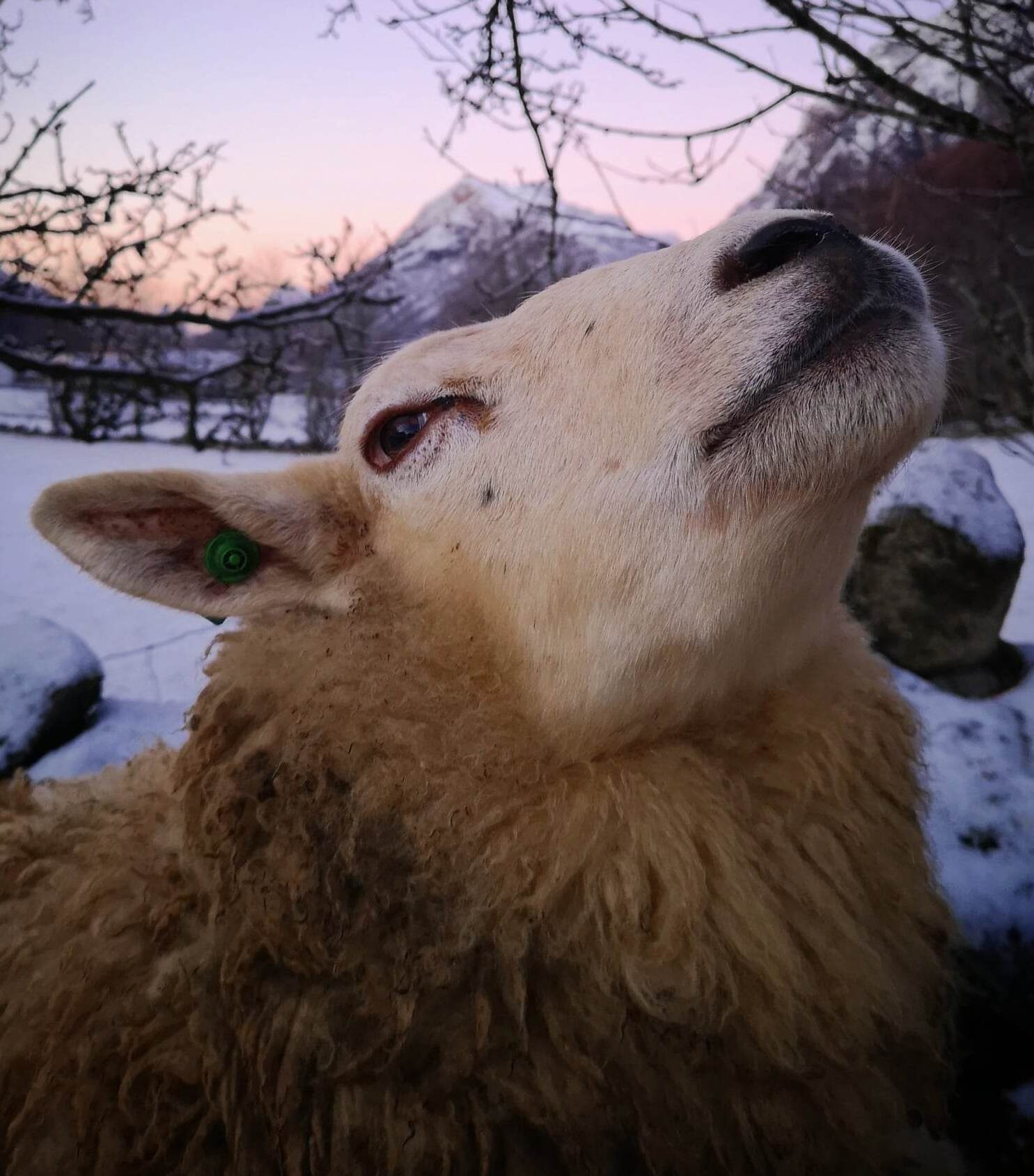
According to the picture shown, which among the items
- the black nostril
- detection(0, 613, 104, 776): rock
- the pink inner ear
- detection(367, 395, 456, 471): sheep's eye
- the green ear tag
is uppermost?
the black nostril

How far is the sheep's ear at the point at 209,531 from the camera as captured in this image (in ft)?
4.45

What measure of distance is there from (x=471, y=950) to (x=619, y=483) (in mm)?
803

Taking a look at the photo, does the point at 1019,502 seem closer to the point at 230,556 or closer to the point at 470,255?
the point at 470,255

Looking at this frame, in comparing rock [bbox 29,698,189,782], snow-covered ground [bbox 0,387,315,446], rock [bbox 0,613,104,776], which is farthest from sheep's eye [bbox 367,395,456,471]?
snow-covered ground [bbox 0,387,315,446]

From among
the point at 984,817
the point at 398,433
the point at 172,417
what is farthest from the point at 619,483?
the point at 172,417

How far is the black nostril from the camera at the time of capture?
3.47ft

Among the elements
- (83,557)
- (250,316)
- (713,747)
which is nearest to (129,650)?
(250,316)

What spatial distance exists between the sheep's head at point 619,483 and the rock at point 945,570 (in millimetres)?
2369

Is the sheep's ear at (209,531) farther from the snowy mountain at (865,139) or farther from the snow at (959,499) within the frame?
the snow at (959,499)

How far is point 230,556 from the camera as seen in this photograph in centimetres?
145

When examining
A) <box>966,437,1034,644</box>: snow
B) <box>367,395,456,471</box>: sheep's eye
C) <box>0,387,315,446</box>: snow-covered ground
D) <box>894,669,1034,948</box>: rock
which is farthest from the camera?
<box>966,437,1034,644</box>: snow

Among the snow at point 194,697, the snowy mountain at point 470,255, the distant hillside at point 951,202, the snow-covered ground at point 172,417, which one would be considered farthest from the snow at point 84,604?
the distant hillside at point 951,202

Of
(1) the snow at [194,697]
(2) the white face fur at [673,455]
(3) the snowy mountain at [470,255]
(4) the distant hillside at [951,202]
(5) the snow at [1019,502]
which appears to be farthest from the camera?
(3) the snowy mountain at [470,255]

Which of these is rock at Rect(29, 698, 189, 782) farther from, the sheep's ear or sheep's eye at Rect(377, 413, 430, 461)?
sheep's eye at Rect(377, 413, 430, 461)
